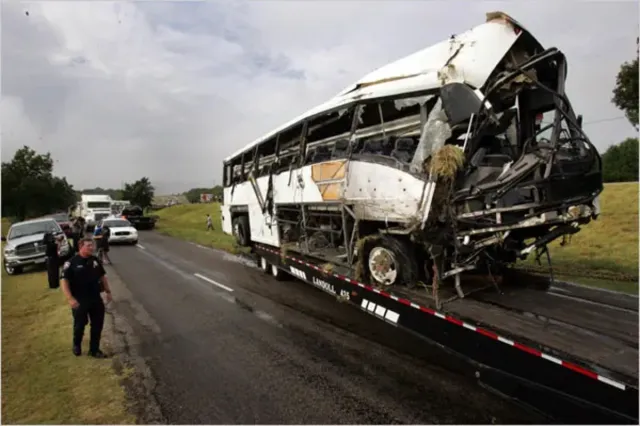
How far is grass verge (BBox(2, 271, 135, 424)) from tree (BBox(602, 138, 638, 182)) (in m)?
66.3

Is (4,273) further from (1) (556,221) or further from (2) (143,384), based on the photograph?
(1) (556,221)

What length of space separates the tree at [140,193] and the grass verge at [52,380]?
53.6 m

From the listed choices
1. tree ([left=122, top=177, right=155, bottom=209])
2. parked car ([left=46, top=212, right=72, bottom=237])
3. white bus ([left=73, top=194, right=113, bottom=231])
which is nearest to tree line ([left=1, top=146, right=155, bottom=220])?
tree ([left=122, top=177, right=155, bottom=209])

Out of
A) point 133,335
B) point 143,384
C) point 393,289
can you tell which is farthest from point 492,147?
point 133,335

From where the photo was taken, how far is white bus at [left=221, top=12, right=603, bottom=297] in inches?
193

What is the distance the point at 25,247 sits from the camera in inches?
576

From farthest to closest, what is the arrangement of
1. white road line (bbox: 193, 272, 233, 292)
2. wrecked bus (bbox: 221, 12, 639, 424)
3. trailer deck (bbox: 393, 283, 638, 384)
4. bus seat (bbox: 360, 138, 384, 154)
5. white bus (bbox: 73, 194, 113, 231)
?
white bus (bbox: 73, 194, 113, 231) < white road line (bbox: 193, 272, 233, 292) < bus seat (bbox: 360, 138, 384, 154) < wrecked bus (bbox: 221, 12, 639, 424) < trailer deck (bbox: 393, 283, 638, 384)

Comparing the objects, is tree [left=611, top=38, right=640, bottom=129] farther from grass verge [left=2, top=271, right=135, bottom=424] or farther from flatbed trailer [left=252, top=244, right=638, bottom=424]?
grass verge [left=2, top=271, right=135, bottom=424]

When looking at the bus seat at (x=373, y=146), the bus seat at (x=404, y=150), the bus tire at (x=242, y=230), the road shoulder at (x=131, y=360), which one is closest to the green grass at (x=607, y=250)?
the bus seat at (x=404, y=150)

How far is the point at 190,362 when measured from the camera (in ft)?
18.2

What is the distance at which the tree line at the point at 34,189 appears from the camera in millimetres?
54781

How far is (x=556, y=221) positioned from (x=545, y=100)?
183cm

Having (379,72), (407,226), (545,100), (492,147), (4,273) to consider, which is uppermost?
(379,72)

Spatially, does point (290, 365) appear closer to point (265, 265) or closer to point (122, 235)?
point (265, 265)
